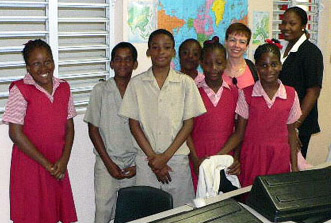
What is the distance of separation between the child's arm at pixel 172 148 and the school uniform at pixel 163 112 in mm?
26

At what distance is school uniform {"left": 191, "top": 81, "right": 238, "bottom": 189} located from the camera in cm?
284

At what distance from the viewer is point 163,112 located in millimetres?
2709

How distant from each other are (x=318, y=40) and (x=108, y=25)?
2814 millimetres

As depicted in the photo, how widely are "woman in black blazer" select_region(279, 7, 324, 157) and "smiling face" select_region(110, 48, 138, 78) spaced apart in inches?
45.5

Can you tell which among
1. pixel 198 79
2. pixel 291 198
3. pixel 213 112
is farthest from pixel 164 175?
pixel 291 198

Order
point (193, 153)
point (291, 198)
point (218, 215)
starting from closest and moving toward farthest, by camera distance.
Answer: point (218, 215)
point (291, 198)
point (193, 153)

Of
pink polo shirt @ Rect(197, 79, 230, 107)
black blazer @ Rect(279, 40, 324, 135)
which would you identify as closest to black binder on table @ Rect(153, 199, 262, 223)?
pink polo shirt @ Rect(197, 79, 230, 107)

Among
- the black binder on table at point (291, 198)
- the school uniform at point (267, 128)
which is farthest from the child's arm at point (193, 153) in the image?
the black binder on table at point (291, 198)

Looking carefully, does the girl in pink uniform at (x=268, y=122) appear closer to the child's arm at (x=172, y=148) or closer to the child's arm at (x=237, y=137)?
the child's arm at (x=237, y=137)

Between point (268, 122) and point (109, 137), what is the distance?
3.09 ft

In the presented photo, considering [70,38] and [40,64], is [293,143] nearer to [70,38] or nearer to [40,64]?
[40,64]

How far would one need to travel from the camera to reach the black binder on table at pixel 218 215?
1.61 metres

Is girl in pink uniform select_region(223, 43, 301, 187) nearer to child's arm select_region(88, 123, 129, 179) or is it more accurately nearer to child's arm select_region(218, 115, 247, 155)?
child's arm select_region(218, 115, 247, 155)

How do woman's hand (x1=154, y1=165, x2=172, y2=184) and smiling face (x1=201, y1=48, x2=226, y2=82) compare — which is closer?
woman's hand (x1=154, y1=165, x2=172, y2=184)
